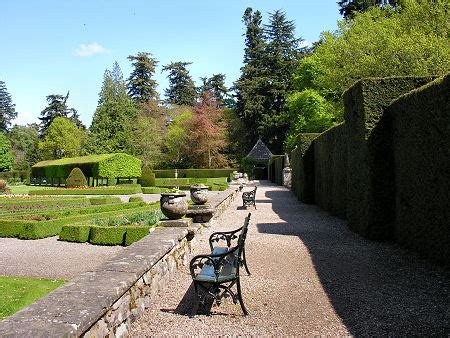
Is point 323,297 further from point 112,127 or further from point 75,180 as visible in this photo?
point 112,127

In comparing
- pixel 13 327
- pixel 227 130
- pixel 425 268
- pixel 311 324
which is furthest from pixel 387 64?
pixel 227 130

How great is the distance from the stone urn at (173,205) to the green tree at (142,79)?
5386 centimetres

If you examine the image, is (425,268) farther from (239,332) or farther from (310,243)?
(239,332)

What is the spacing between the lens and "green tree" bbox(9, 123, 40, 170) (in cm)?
6325

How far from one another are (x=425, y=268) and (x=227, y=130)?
1816 inches

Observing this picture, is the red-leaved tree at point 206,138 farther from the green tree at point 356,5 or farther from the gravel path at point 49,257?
the gravel path at point 49,257

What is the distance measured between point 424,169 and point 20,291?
693 cm

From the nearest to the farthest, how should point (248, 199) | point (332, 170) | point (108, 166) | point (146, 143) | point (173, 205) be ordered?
point (173, 205) < point (332, 170) < point (248, 199) < point (108, 166) < point (146, 143)

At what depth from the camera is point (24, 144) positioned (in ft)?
227

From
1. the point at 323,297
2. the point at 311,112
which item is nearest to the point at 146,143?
the point at 311,112

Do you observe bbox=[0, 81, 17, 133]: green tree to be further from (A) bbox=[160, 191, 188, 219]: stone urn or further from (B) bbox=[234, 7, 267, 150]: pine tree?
(A) bbox=[160, 191, 188, 219]: stone urn

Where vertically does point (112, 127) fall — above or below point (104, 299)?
above

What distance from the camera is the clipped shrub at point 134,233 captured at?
9.08 m

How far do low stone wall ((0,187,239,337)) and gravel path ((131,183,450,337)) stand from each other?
260 mm
